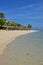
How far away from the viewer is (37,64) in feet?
25.4

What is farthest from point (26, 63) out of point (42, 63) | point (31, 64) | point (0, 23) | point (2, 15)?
point (2, 15)

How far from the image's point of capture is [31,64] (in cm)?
774

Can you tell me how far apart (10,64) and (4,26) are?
65.6m

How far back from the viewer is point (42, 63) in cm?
796

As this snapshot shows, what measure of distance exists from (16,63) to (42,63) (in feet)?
4.17

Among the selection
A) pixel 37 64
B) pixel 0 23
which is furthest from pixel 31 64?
pixel 0 23

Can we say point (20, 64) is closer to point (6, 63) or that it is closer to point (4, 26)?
point (6, 63)

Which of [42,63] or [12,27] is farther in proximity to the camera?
[12,27]

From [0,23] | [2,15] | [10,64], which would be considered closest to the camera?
[10,64]

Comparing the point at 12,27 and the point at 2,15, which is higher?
the point at 2,15

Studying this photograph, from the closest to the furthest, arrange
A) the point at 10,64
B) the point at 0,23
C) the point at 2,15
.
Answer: the point at 10,64 → the point at 0,23 → the point at 2,15

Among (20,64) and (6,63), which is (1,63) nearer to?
(6,63)

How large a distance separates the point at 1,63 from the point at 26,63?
3.95 feet

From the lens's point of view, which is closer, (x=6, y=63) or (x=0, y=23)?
(x=6, y=63)
